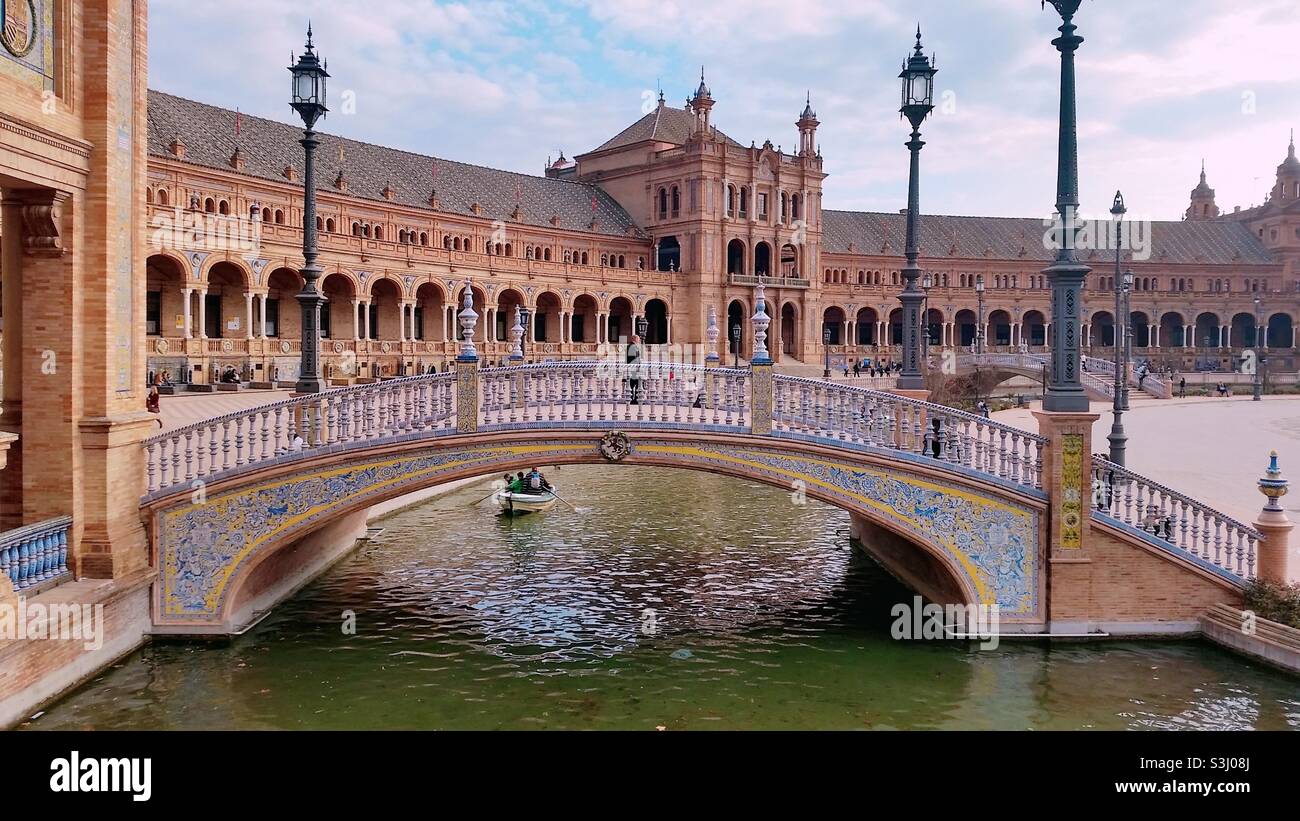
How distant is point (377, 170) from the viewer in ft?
179

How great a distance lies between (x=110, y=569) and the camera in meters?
11.7

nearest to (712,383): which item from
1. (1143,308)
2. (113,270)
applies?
(113,270)

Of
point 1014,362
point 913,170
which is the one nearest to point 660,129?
point 1014,362

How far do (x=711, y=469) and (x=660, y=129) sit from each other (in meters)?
60.5

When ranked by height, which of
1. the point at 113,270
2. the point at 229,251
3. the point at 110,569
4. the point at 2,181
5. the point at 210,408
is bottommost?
the point at 110,569

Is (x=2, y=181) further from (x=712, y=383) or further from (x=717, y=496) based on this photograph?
(x=717, y=496)

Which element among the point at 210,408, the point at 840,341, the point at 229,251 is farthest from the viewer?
the point at 840,341

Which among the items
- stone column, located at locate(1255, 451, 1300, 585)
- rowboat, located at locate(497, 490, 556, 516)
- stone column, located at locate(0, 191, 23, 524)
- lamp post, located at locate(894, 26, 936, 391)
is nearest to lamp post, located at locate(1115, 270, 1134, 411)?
lamp post, located at locate(894, 26, 936, 391)

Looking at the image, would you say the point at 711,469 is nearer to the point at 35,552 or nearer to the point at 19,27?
the point at 35,552

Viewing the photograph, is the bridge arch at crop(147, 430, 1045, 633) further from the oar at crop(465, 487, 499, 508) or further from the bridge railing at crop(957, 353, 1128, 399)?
the bridge railing at crop(957, 353, 1128, 399)

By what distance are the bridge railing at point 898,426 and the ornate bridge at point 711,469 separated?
3cm

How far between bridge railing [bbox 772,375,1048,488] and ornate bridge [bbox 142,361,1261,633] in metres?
0.03

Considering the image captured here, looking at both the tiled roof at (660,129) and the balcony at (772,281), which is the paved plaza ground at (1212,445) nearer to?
the balcony at (772,281)

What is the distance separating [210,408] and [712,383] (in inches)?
675
